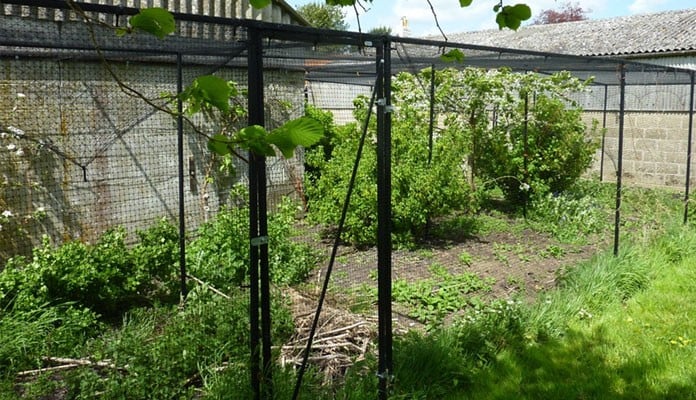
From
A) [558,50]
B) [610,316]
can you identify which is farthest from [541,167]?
[558,50]

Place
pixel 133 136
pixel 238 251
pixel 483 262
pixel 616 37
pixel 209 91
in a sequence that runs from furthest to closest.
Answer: pixel 616 37 < pixel 483 262 < pixel 133 136 < pixel 238 251 < pixel 209 91

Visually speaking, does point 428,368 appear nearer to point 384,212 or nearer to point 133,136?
point 384,212

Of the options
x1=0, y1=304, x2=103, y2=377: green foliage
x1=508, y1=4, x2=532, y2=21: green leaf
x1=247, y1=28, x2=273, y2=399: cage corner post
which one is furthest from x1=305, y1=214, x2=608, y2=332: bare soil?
x1=508, y1=4, x2=532, y2=21: green leaf

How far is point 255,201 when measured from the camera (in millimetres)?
2387

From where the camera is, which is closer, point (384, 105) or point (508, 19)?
point (508, 19)

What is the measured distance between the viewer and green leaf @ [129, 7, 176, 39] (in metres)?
1.33

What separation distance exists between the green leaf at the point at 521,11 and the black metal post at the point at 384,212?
1075mm

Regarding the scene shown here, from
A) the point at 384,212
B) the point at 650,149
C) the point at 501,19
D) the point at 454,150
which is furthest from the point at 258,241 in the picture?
the point at 650,149

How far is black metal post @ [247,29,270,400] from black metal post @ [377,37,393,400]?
→ 692mm

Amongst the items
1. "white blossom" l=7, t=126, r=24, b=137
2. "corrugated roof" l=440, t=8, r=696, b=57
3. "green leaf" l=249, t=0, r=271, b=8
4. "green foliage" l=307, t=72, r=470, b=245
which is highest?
"corrugated roof" l=440, t=8, r=696, b=57

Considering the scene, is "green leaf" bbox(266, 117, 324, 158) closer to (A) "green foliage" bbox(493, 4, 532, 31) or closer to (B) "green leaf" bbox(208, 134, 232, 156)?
(B) "green leaf" bbox(208, 134, 232, 156)

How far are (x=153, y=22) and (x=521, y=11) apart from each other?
1133 millimetres

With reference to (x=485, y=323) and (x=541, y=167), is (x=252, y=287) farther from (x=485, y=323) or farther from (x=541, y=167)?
(x=541, y=167)

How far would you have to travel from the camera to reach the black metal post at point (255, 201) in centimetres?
232
